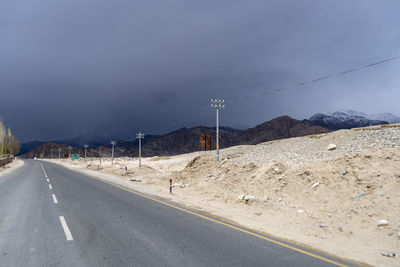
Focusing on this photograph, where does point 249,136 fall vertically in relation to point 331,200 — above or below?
above

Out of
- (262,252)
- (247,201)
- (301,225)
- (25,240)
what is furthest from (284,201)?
(25,240)

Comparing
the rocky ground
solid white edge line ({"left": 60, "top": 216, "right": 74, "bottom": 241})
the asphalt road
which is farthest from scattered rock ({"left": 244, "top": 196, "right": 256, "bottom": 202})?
solid white edge line ({"left": 60, "top": 216, "right": 74, "bottom": 241})

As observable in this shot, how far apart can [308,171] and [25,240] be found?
13404 mm

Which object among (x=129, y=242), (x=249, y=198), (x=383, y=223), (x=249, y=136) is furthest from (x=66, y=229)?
(x=249, y=136)

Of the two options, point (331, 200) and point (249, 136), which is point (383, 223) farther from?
point (249, 136)

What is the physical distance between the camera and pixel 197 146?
612 ft

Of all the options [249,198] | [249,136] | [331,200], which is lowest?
[249,198]

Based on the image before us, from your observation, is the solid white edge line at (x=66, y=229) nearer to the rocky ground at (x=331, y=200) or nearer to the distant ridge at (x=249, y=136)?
the rocky ground at (x=331, y=200)

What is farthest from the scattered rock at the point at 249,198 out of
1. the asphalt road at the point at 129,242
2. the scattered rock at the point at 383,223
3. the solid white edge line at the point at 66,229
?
the solid white edge line at the point at 66,229

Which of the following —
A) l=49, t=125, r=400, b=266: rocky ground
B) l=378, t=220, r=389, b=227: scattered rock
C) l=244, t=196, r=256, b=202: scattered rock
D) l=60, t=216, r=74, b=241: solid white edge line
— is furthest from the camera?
l=244, t=196, r=256, b=202: scattered rock

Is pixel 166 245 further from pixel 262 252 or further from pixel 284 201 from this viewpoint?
pixel 284 201

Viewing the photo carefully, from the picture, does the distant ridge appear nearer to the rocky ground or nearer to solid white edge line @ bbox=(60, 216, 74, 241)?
the rocky ground

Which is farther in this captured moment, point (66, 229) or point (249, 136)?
point (249, 136)

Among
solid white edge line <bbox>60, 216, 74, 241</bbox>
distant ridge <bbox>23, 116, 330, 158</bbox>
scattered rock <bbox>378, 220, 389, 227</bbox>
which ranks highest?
distant ridge <bbox>23, 116, 330, 158</bbox>
